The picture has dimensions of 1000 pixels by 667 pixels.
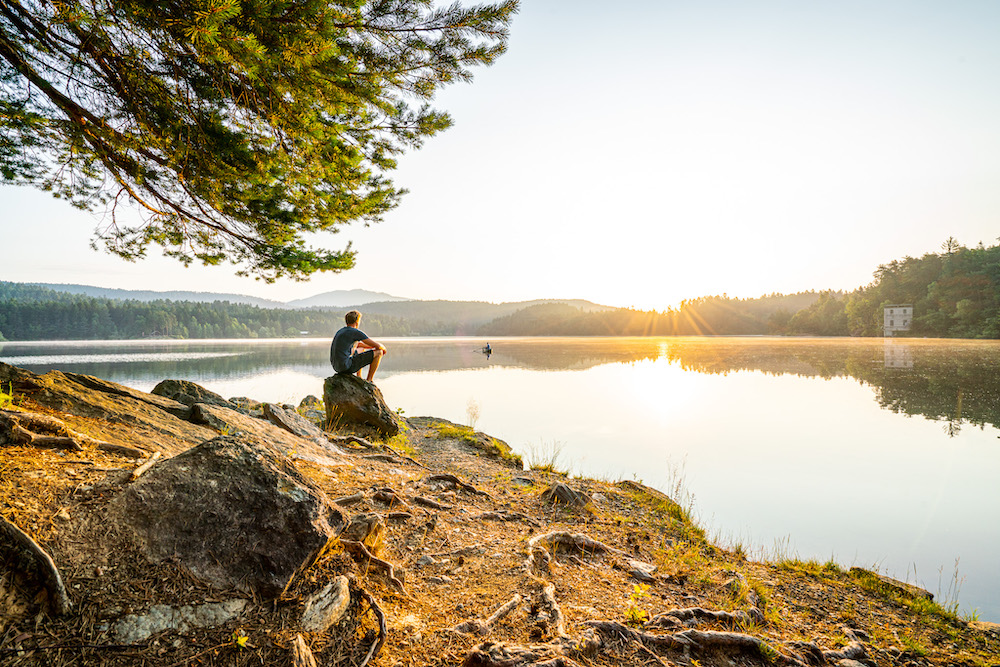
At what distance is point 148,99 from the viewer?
18.3 feet

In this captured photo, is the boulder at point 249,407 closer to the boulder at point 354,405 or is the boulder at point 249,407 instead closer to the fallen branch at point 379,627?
the boulder at point 354,405

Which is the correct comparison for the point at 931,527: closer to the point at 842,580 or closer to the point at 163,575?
the point at 842,580

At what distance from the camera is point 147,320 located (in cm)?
11019

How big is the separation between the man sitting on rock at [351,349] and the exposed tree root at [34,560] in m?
7.56

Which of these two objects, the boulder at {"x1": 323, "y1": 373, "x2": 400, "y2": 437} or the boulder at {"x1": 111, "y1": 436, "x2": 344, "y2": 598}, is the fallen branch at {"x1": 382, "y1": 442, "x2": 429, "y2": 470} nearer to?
the boulder at {"x1": 323, "y1": 373, "x2": 400, "y2": 437}

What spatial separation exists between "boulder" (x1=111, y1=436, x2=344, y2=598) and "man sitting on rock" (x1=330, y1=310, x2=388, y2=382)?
6849mm

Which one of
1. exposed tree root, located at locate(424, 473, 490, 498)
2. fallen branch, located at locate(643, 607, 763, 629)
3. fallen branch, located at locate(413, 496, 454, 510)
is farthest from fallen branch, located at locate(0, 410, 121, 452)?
fallen branch, located at locate(643, 607, 763, 629)

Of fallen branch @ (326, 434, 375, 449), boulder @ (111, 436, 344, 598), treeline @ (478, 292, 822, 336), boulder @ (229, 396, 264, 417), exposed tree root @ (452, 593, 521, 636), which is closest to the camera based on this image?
boulder @ (111, 436, 344, 598)

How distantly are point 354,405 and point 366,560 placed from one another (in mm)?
6843

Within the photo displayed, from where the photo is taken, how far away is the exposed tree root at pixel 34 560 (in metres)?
2.11

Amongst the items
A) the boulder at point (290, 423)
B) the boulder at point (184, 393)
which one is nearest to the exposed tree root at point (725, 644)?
the boulder at point (290, 423)

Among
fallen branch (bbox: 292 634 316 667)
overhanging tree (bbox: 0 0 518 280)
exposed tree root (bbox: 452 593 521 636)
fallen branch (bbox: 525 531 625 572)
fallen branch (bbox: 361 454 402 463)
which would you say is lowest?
fallen branch (bbox: 525 531 625 572)

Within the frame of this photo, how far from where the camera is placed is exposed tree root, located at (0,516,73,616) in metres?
2.11

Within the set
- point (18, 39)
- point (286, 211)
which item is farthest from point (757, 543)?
point (18, 39)
